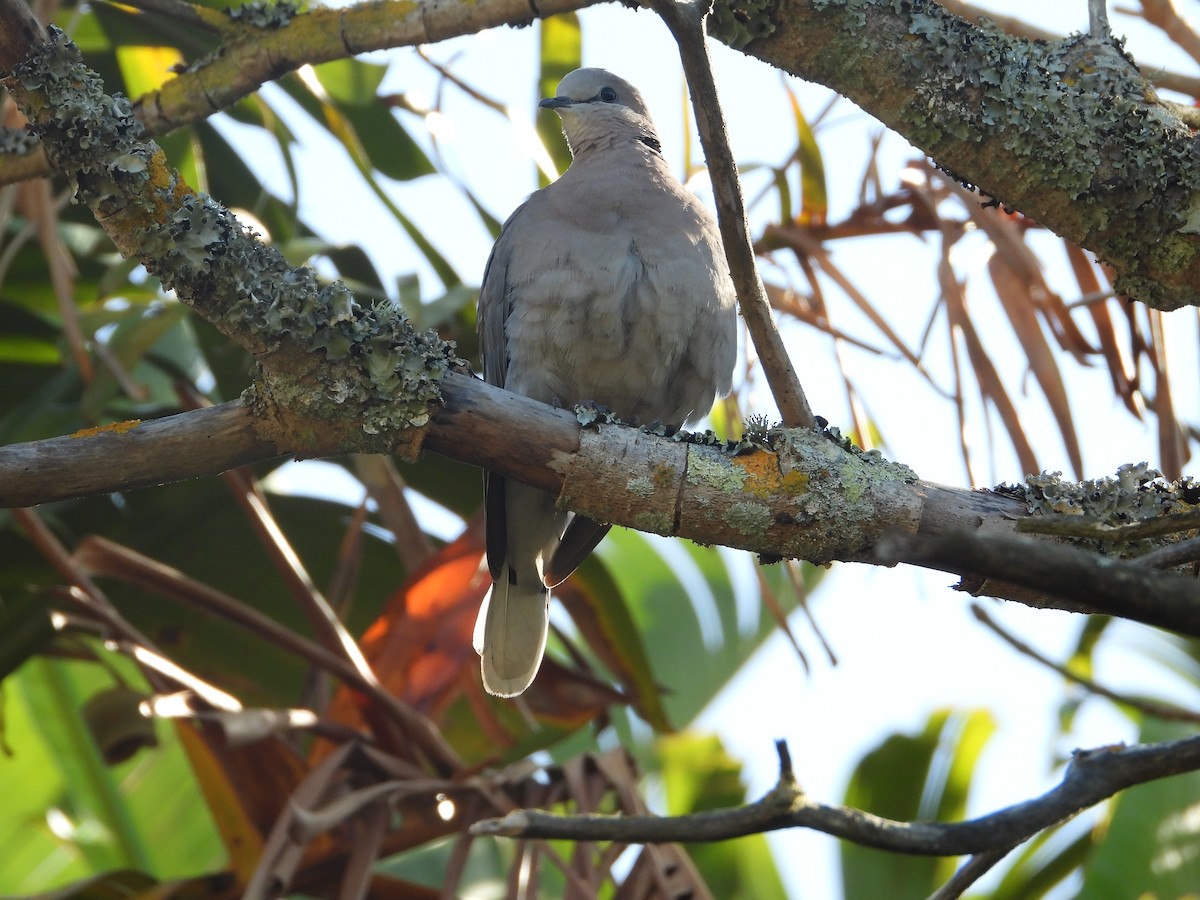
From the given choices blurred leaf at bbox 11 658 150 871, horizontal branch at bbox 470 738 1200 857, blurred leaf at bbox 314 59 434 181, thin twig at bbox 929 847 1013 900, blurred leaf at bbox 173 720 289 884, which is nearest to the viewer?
horizontal branch at bbox 470 738 1200 857

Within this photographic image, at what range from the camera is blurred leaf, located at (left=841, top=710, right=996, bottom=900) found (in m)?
3.77

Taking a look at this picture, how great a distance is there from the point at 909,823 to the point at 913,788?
2616mm

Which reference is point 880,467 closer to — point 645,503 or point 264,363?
point 645,503

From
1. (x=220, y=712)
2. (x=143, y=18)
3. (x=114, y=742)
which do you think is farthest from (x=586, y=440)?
(x=143, y=18)

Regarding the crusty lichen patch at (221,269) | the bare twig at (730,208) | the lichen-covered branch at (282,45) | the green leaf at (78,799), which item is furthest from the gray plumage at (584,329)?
the green leaf at (78,799)

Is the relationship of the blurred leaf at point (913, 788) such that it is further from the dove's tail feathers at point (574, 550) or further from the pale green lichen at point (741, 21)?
the pale green lichen at point (741, 21)

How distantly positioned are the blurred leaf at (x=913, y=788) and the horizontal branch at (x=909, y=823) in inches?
98.8

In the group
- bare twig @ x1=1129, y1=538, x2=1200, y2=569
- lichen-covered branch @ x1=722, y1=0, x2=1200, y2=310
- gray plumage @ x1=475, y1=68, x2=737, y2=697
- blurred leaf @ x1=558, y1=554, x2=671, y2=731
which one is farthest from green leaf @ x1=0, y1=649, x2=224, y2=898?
bare twig @ x1=1129, y1=538, x2=1200, y2=569

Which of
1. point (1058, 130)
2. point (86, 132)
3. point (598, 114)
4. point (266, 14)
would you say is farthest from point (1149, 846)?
point (86, 132)

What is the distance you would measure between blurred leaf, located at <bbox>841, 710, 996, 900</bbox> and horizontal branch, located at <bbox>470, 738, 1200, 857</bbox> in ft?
8.23

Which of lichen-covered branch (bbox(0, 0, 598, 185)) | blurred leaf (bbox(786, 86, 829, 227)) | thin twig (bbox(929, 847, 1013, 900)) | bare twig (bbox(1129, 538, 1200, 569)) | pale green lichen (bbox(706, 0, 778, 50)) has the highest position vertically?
blurred leaf (bbox(786, 86, 829, 227))

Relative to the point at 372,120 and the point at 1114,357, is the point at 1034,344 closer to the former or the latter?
the point at 1114,357

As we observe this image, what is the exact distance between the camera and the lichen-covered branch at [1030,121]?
179 centimetres

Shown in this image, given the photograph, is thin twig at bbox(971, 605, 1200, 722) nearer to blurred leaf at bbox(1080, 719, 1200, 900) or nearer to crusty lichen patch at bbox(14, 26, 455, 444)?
crusty lichen patch at bbox(14, 26, 455, 444)
